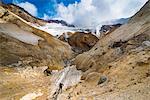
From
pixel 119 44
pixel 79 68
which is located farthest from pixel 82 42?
pixel 119 44

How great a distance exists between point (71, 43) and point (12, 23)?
16.0m

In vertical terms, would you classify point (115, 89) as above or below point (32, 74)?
below

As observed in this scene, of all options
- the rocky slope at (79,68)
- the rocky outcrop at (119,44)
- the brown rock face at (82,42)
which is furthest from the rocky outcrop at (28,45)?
the rocky outcrop at (119,44)

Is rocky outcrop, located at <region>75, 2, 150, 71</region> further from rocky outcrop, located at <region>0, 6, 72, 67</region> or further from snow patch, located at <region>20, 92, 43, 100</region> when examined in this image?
rocky outcrop, located at <region>0, 6, 72, 67</region>

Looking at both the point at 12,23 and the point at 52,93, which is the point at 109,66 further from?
the point at 12,23

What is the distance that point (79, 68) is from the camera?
4062 centimetres

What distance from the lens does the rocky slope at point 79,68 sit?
1062 inches

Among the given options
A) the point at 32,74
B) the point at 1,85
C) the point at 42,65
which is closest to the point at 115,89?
the point at 1,85

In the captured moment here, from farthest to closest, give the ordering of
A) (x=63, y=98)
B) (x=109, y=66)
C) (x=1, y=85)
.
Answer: (x=1, y=85), (x=109, y=66), (x=63, y=98)

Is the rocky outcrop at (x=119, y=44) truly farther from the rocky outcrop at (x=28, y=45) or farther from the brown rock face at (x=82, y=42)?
the brown rock face at (x=82, y=42)

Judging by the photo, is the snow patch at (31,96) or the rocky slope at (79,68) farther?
the snow patch at (31,96)

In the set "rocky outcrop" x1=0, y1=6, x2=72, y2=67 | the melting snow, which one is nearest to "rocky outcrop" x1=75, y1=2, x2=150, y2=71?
"rocky outcrop" x1=0, y1=6, x2=72, y2=67

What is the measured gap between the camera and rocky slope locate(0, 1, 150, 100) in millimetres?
26984

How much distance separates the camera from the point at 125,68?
3014 cm
